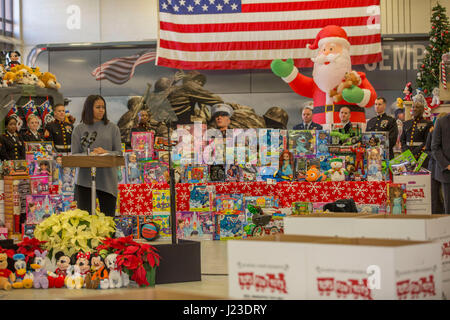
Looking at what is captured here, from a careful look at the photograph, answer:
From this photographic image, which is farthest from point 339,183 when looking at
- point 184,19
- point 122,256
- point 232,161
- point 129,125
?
point 129,125

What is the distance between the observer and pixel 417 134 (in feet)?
26.1

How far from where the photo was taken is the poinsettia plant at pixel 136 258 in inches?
160

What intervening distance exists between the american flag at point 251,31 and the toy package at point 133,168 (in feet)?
8.06

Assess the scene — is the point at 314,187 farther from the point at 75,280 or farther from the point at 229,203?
the point at 75,280

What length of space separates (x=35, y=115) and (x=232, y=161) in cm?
278

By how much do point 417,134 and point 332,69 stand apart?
147 centimetres

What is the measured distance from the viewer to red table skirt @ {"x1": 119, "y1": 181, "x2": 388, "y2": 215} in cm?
615

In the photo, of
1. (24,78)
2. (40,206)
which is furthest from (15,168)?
(24,78)

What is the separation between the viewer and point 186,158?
7.11 metres

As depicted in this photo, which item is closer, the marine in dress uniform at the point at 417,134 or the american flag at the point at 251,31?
the marine in dress uniform at the point at 417,134

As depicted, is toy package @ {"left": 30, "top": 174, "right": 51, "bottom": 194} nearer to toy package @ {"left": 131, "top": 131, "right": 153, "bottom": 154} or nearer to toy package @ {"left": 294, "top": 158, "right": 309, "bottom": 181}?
toy package @ {"left": 131, "top": 131, "right": 153, "bottom": 154}

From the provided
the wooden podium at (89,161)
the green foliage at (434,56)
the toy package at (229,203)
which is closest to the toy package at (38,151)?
the toy package at (229,203)

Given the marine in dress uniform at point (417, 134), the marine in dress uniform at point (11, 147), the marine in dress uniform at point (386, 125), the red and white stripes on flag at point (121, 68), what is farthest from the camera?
the red and white stripes on flag at point (121, 68)

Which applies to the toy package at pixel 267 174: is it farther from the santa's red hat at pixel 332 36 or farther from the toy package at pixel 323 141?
the santa's red hat at pixel 332 36
